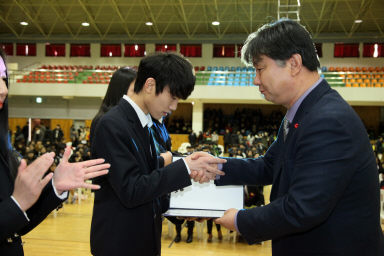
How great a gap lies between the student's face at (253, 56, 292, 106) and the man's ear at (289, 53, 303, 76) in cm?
2

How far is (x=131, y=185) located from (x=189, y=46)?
2121 cm

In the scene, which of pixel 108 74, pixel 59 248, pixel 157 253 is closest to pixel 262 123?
pixel 108 74

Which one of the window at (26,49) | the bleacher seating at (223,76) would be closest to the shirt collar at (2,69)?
the bleacher seating at (223,76)

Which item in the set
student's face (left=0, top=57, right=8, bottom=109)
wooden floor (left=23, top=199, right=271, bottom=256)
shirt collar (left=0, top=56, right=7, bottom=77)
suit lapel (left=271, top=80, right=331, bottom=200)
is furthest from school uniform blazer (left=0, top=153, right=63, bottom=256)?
wooden floor (left=23, top=199, right=271, bottom=256)

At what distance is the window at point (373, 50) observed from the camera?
20594 mm

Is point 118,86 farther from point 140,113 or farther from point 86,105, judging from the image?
point 86,105

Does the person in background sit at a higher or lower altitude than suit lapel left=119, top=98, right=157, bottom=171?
higher

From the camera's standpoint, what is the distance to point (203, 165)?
192 cm

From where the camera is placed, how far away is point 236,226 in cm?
152

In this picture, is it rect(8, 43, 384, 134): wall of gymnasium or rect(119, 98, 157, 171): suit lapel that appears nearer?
rect(119, 98, 157, 171): suit lapel

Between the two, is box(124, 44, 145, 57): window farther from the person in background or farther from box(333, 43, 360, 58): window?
the person in background

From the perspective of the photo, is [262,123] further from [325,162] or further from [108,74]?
[325,162]

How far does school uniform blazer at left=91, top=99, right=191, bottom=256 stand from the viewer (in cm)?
167

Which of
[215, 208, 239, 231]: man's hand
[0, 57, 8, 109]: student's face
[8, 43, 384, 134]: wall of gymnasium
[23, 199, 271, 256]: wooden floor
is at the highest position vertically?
[8, 43, 384, 134]: wall of gymnasium
